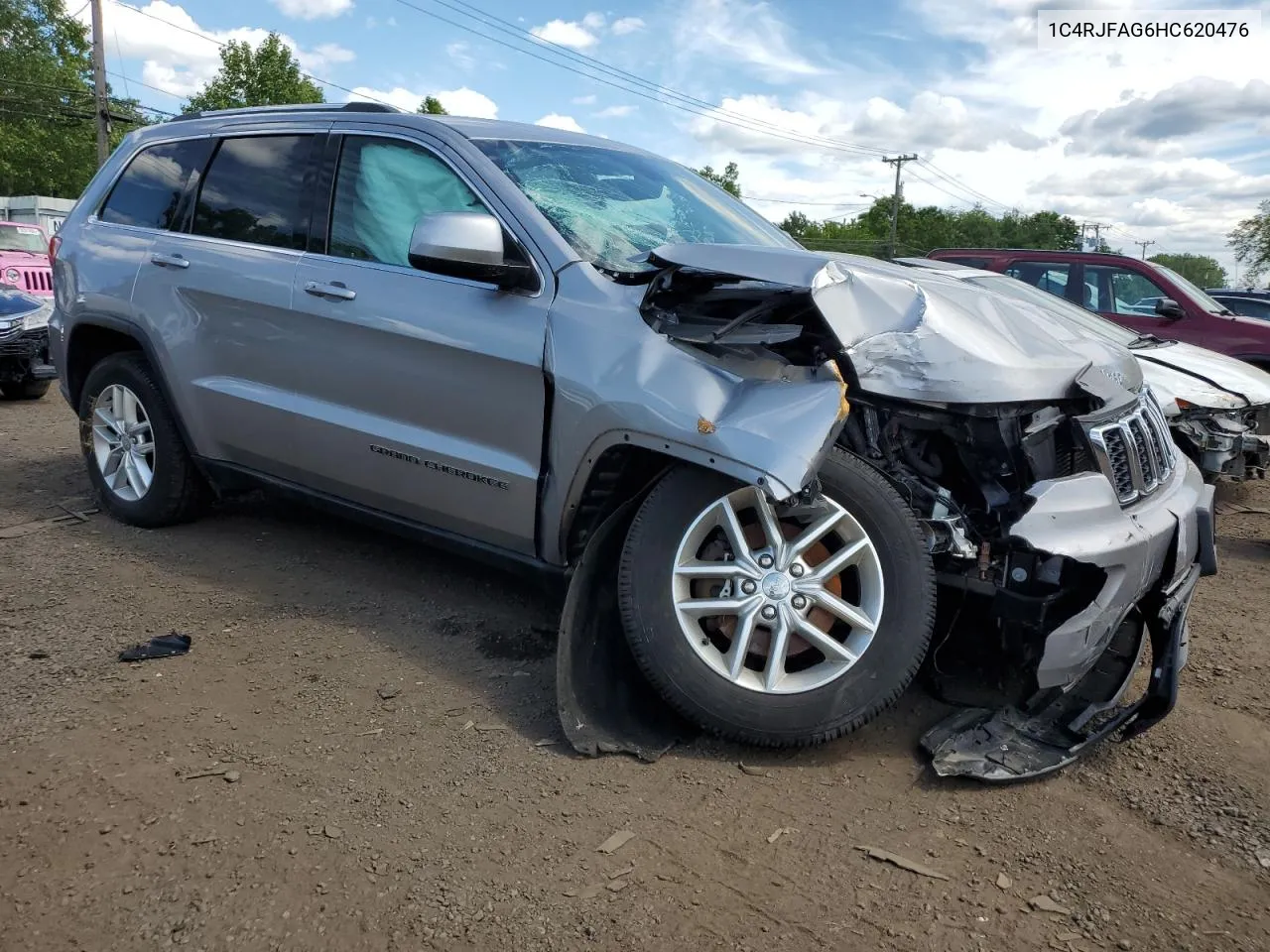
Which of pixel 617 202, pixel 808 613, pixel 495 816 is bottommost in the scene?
pixel 495 816

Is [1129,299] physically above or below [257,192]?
below

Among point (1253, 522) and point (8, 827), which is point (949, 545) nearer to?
point (8, 827)

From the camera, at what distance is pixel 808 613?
287 centimetres

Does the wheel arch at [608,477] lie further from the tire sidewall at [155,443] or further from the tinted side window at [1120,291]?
the tinted side window at [1120,291]

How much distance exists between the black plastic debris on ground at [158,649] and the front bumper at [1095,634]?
2599mm

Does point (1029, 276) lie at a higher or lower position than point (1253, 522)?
higher

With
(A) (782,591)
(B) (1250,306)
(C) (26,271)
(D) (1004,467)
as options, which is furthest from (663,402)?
(B) (1250,306)

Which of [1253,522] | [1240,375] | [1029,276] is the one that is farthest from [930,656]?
[1029,276]

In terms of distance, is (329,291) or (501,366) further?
(329,291)

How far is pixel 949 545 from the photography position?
9.25ft

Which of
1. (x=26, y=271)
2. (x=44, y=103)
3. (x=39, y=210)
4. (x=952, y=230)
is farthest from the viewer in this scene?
(x=952, y=230)

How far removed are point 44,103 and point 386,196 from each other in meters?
48.0

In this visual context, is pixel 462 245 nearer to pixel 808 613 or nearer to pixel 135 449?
pixel 808 613

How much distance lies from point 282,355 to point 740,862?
2691 millimetres
